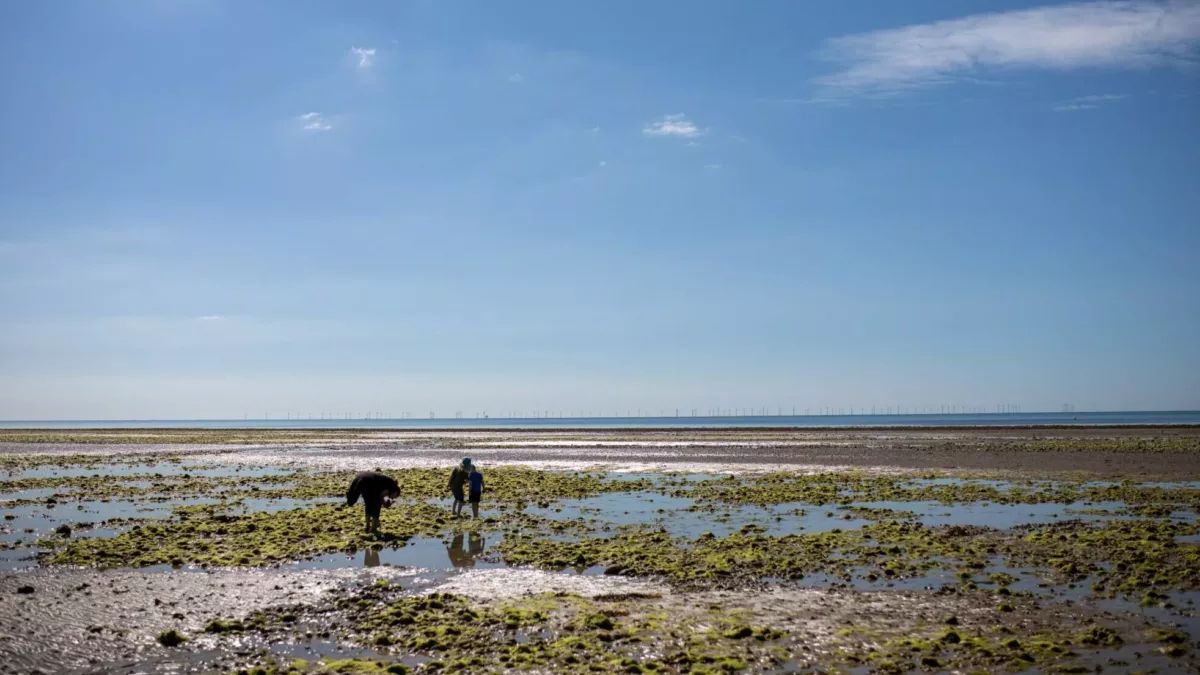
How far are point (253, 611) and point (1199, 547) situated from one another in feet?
72.8

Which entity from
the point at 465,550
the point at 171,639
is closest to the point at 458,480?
the point at 465,550

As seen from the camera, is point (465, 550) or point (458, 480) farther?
point (458, 480)

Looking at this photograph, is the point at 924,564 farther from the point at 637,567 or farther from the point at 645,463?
the point at 645,463

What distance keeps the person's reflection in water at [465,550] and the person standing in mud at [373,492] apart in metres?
2.55

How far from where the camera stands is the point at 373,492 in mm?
23703

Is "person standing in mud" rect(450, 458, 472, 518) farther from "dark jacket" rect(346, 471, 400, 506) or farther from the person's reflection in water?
the person's reflection in water

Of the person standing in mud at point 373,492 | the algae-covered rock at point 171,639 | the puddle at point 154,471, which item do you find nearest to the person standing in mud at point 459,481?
the person standing in mud at point 373,492

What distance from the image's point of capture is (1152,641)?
39.9 ft

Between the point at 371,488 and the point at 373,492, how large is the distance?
137mm

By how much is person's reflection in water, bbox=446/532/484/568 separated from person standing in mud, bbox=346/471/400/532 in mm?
2549

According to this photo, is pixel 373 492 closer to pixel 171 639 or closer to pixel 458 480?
pixel 458 480

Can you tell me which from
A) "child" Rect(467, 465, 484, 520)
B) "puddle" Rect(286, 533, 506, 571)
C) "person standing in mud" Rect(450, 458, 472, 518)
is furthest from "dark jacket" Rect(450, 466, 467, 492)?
"puddle" Rect(286, 533, 506, 571)

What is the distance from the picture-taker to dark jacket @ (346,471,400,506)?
23.7 metres

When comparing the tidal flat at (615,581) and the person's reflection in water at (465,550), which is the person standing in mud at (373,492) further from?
the person's reflection in water at (465,550)
